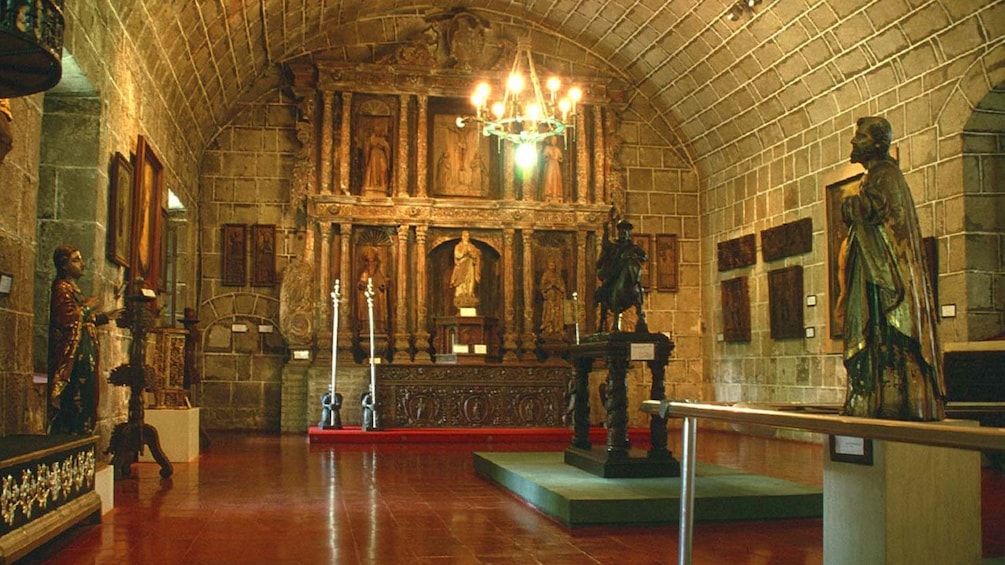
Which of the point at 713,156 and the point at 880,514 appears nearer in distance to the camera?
the point at 880,514

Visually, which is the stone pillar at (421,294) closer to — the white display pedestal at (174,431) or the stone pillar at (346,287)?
the stone pillar at (346,287)

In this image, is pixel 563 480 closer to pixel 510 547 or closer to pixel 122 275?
pixel 510 547

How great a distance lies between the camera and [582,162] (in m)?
16.3

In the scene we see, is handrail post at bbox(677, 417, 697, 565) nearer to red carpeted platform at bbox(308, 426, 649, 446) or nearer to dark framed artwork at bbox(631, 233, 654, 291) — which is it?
red carpeted platform at bbox(308, 426, 649, 446)

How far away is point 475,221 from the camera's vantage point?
15875 mm

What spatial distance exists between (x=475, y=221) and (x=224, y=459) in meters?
6.81

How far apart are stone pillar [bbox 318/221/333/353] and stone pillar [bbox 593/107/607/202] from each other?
4470 mm

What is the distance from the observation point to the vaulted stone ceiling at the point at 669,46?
35.3 feet

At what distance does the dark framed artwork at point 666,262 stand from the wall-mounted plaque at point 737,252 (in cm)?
95

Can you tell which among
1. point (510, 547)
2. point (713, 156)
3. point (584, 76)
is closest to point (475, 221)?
point (584, 76)

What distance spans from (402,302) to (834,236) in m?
6.65

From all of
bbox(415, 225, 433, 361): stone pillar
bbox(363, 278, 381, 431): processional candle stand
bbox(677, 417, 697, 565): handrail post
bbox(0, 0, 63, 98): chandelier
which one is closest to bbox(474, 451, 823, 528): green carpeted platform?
bbox(677, 417, 697, 565): handrail post

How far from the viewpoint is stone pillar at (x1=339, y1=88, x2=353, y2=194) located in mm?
15500

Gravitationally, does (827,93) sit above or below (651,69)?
below
